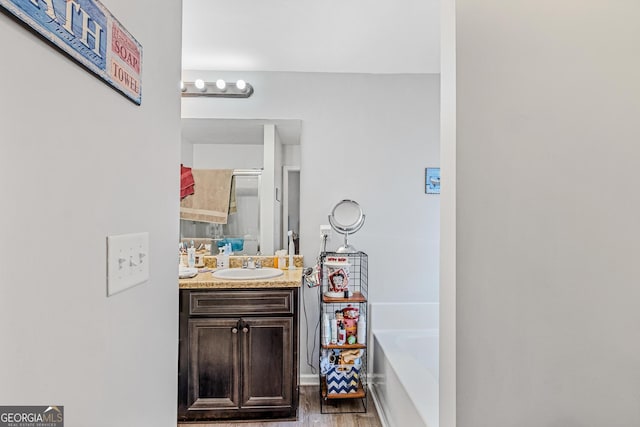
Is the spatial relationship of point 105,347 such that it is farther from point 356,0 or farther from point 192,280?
point 356,0

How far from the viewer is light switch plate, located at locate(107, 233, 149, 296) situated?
0.66m

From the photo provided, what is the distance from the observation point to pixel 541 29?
41.3 inches

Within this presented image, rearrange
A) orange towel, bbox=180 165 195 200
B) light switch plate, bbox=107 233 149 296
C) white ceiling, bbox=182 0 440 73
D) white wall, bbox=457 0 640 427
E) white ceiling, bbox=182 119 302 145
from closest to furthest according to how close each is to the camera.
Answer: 1. light switch plate, bbox=107 233 149 296
2. white wall, bbox=457 0 640 427
3. white ceiling, bbox=182 0 440 73
4. orange towel, bbox=180 165 195 200
5. white ceiling, bbox=182 119 302 145

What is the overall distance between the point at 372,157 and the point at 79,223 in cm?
233

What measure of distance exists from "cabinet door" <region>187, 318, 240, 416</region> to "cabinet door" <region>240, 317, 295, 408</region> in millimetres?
93

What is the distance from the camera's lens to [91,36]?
58 cm

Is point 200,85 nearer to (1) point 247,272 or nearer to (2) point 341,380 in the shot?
(1) point 247,272

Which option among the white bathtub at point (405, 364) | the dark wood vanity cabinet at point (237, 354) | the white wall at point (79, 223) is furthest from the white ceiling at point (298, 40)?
the white bathtub at point (405, 364)

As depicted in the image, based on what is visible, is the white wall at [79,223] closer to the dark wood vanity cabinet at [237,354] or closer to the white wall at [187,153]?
the dark wood vanity cabinet at [237,354]

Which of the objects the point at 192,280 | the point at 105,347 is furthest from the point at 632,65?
the point at 192,280

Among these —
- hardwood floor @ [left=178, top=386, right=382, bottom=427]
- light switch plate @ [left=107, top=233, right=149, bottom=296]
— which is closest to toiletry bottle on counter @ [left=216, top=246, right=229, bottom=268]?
hardwood floor @ [left=178, top=386, right=382, bottom=427]

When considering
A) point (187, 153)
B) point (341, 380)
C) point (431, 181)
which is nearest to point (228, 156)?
point (187, 153)

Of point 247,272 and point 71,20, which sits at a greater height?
point 71,20

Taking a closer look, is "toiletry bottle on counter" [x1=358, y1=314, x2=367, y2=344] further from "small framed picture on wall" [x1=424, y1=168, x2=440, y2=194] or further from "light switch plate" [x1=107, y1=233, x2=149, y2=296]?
"light switch plate" [x1=107, y1=233, x2=149, y2=296]
